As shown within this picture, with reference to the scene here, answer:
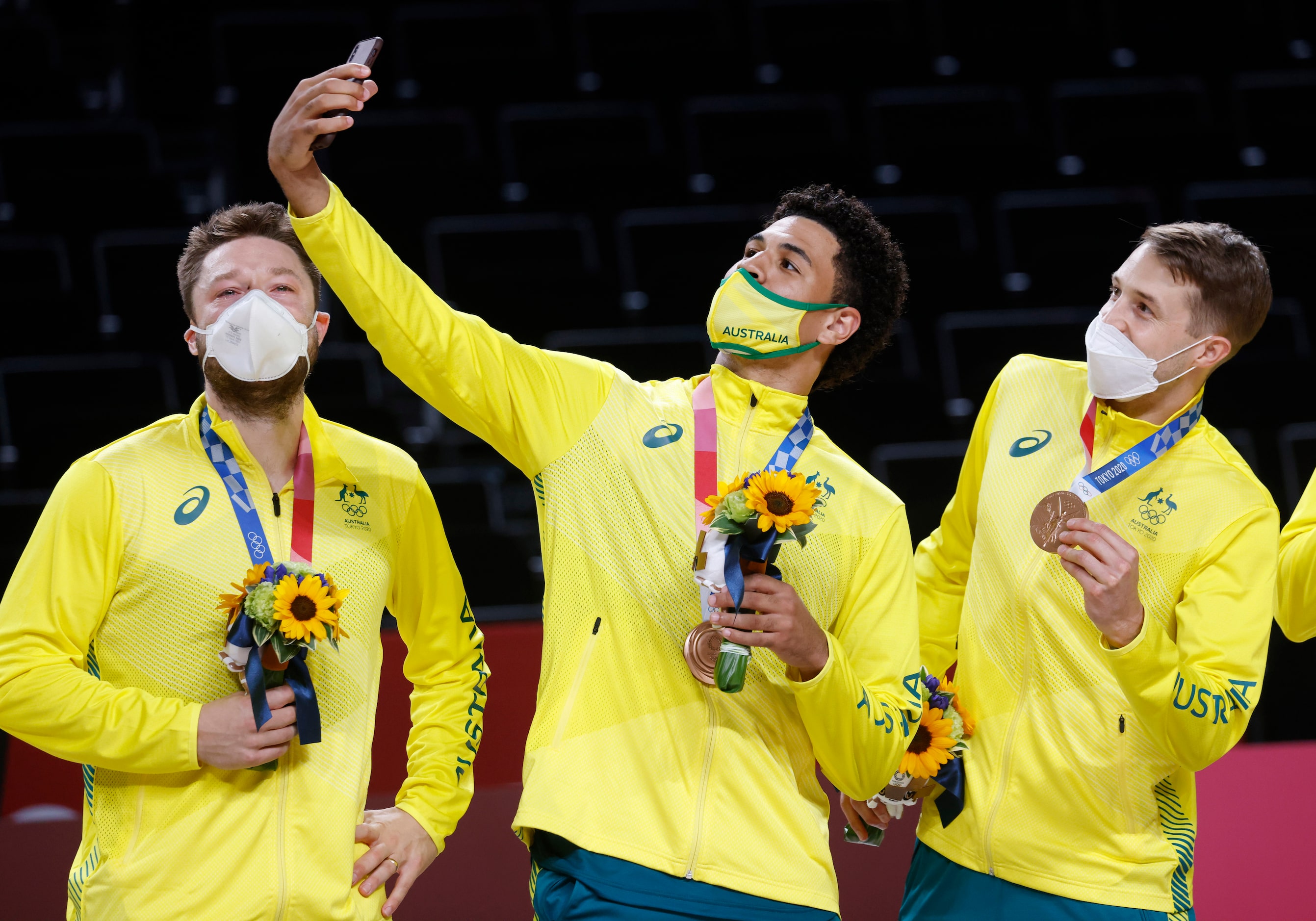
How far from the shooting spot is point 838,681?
253 centimetres

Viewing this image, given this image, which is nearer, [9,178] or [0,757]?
[0,757]

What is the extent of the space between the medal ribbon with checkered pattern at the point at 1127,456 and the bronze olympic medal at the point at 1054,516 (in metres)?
0.23

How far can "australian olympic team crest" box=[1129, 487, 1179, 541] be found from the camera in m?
2.96

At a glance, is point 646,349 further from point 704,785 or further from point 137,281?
point 704,785

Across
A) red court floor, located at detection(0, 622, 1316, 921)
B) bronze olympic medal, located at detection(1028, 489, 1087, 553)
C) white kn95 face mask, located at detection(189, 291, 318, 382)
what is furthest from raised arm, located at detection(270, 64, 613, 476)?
red court floor, located at detection(0, 622, 1316, 921)

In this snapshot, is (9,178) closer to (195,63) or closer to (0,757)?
(195,63)

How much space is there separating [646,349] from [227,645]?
4.11 meters

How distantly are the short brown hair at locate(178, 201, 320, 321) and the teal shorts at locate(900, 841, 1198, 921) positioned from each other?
1.90 metres

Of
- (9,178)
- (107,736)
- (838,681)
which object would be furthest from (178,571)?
(9,178)

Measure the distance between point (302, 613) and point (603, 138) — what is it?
5.86 meters

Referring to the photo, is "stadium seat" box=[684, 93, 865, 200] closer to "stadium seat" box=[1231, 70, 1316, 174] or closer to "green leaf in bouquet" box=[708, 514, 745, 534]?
"stadium seat" box=[1231, 70, 1316, 174]

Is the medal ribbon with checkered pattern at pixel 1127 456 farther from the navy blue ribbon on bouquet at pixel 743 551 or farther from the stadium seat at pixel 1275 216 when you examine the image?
the stadium seat at pixel 1275 216

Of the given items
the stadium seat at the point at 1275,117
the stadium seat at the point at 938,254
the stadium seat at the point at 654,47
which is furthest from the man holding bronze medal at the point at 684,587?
the stadium seat at the point at 1275,117

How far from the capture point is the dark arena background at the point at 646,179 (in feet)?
20.5
